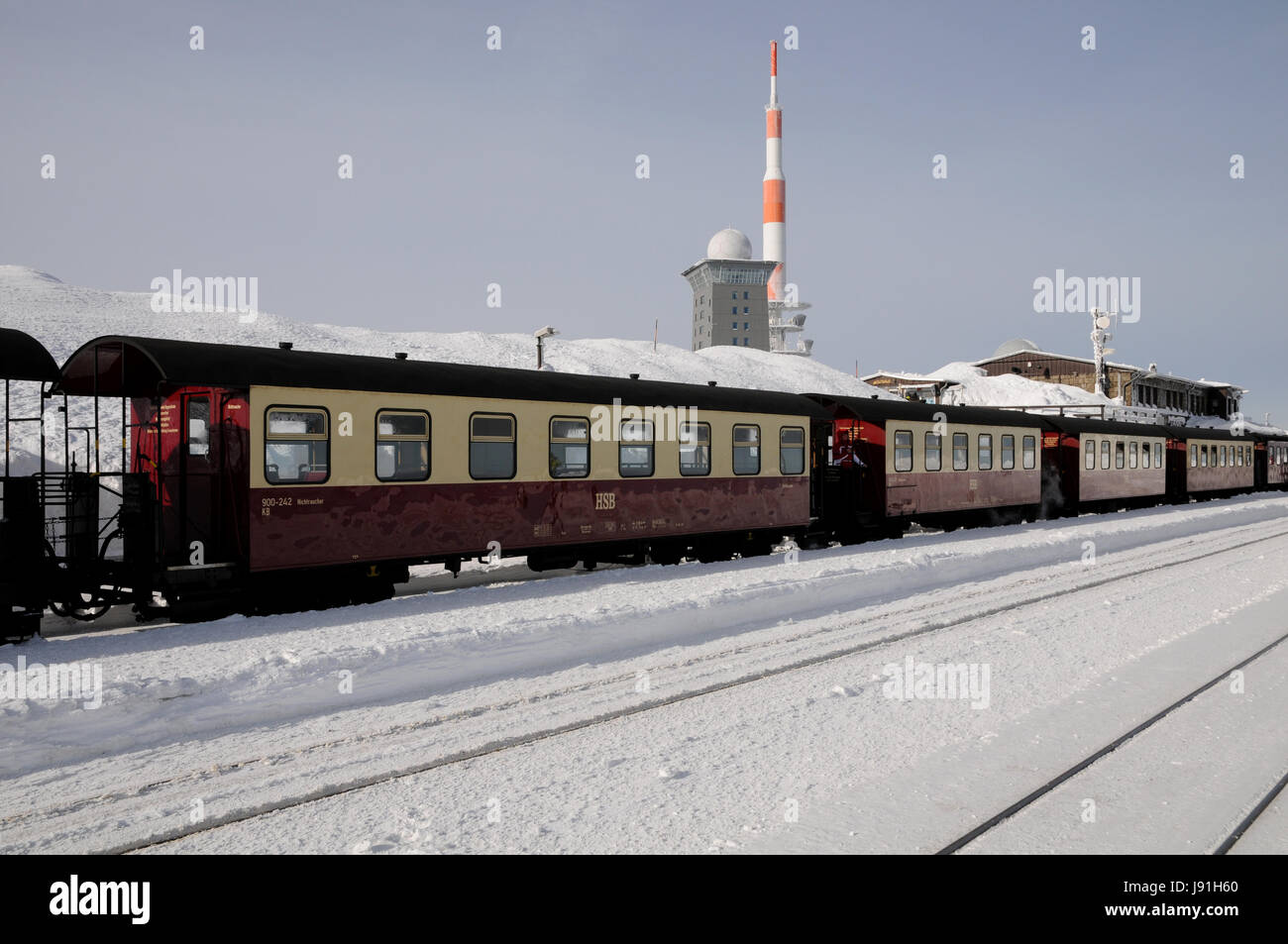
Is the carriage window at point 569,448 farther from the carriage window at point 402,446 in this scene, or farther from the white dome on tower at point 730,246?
the white dome on tower at point 730,246

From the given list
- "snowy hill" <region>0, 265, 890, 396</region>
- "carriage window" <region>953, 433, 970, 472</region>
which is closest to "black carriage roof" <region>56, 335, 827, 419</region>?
"carriage window" <region>953, 433, 970, 472</region>

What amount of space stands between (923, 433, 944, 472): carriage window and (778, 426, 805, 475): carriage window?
4711mm

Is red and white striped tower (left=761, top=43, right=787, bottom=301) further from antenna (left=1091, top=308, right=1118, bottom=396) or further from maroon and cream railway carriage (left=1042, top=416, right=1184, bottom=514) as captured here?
maroon and cream railway carriage (left=1042, top=416, right=1184, bottom=514)

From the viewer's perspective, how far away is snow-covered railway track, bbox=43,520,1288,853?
5.54 meters

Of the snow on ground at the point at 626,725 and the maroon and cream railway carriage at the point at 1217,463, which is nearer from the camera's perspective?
the snow on ground at the point at 626,725

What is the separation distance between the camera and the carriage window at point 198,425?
11.4 m

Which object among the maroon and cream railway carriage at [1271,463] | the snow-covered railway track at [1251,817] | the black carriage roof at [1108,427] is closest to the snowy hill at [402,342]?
the maroon and cream railway carriage at [1271,463]

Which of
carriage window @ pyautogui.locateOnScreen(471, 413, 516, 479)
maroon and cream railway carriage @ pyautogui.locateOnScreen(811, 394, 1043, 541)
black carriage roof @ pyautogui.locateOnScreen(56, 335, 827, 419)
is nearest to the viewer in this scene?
black carriage roof @ pyautogui.locateOnScreen(56, 335, 827, 419)

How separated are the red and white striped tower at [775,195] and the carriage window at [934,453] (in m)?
102

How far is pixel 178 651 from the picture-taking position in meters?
9.12

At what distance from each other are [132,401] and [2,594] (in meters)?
4.09

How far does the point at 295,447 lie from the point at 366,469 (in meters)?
0.99

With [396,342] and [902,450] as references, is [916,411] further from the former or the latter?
[396,342]

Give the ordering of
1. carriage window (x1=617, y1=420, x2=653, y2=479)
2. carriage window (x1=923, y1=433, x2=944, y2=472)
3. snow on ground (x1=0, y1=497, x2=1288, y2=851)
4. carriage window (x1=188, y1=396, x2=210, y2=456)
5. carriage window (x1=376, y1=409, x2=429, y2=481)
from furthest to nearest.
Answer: carriage window (x1=923, y1=433, x2=944, y2=472) < carriage window (x1=617, y1=420, x2=653, y2=479) < carriage window (x1=376, y1=409, x2=429, y2=481) < carriage window (x1=188, y1=396, x2=210, y2=456) < snow on ground (x1=0, y1=497, x2=1288, y2=851)
